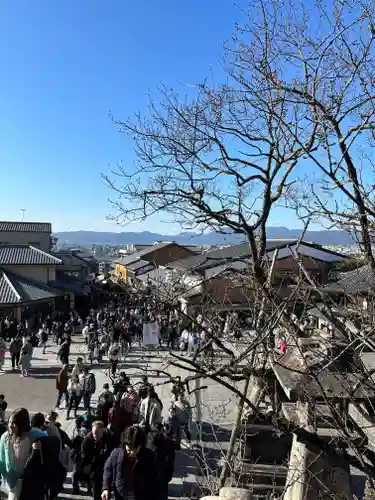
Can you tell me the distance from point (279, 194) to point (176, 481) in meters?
4.90

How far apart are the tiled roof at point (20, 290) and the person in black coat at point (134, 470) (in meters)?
21.7

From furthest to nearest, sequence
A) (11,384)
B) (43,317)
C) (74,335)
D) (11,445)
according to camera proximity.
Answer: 1. (43,317)
2. (74,335)
3. (11,384)
4. (11,445)

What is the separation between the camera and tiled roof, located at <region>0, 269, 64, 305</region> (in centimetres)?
2492

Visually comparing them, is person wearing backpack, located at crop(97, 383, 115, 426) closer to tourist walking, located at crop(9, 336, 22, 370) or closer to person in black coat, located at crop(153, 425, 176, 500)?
person in black coat, located at crop(153, 425, 176, 500)

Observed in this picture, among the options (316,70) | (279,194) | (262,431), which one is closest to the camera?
(316,70)

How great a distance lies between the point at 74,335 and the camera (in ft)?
84.9

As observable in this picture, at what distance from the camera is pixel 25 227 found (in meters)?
44.4

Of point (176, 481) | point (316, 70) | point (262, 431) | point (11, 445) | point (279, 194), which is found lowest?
point (176, 481)

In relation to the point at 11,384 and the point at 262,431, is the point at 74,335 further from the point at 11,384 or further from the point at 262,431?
the point at 262,431

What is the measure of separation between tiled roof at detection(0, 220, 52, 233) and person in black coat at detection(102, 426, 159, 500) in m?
42.0

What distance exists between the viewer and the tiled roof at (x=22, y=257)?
2932cm

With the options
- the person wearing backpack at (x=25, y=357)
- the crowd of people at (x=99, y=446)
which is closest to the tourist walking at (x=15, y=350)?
the person wearing backpack at (x=25, y=357)

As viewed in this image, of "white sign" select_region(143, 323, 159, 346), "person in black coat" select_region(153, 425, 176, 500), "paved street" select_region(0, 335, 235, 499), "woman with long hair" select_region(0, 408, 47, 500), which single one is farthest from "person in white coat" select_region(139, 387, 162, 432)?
"white sign" select_region(143, 323, 159, 346)

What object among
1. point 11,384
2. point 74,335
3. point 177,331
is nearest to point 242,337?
point 11,384
